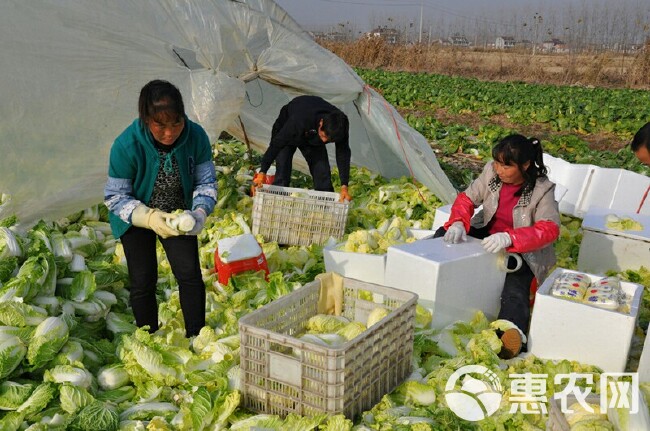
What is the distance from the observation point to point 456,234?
463 cm

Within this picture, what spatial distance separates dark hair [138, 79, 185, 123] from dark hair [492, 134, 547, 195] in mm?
2279

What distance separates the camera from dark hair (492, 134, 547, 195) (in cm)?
440

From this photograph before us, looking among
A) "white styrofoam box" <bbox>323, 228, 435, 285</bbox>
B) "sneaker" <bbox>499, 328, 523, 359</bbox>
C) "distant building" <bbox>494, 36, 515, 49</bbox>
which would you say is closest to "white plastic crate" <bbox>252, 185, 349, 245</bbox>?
"white styrofoam box" <bbox>323, 228, 435, 285</bbox>

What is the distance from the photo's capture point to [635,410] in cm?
272

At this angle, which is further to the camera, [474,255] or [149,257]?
[474,255]

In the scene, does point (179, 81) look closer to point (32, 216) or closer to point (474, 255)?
point (32, 216)

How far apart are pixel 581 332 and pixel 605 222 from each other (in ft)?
7.47

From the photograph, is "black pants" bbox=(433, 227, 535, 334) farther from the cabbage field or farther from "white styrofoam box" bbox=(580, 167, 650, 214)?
"white styrofoam box" bbox=(580, 167, 650, 214)

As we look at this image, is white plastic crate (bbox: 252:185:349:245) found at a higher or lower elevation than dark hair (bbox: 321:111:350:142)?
lower

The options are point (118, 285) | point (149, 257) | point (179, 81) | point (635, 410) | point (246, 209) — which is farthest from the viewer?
point (246, 209)

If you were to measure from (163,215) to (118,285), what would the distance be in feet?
5.27

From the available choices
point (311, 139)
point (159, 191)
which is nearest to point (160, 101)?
point (159, 191)

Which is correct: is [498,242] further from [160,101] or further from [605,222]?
[160,101]

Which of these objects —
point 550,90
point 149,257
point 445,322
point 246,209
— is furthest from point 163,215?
point 550,90
